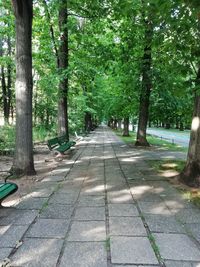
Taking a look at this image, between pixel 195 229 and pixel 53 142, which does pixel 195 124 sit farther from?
pixel 53 142

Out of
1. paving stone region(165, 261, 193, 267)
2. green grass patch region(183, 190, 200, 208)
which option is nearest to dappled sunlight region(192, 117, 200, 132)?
green grass patch region(183, 190, 200, 208)

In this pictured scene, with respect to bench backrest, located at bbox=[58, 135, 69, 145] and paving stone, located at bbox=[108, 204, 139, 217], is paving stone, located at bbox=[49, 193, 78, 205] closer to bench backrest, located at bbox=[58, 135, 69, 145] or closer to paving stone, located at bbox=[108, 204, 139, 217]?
paving stone, located at bbox=[108, 204, 139, 217]

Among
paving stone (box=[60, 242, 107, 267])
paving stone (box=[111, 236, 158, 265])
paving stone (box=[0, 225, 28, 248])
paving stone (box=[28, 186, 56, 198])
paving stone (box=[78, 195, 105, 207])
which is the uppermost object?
paving stone (box=[111, 236, 158, 265])

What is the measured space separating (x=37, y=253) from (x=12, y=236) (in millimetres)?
655

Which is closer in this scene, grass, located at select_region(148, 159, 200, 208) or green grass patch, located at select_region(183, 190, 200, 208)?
green grass patch, located at select_region(183, 190, 200, 208)

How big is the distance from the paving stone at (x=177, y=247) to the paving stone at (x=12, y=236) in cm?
185

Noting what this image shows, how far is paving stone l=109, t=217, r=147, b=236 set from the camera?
4143mm

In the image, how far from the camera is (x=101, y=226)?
173 inches

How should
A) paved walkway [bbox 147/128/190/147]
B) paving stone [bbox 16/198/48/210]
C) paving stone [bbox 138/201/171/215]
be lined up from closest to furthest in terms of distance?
paving stone [bbox 138/201/171/215]
paving stone [bbox 16/198/48/210]
paved walkway [bbox 147/128/190/147]

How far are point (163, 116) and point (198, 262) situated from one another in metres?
16.0

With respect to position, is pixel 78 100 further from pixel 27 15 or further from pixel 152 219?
pixel 152 219

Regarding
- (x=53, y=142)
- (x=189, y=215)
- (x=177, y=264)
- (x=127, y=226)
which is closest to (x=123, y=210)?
(x=127, y=226)

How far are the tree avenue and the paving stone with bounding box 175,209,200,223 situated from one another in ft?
6.42

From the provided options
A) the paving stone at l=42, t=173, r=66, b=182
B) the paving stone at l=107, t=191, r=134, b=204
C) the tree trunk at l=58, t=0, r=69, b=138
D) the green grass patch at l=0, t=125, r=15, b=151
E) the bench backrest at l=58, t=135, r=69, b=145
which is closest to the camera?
the paving stone at l=107, t=191, r=134, b=204
